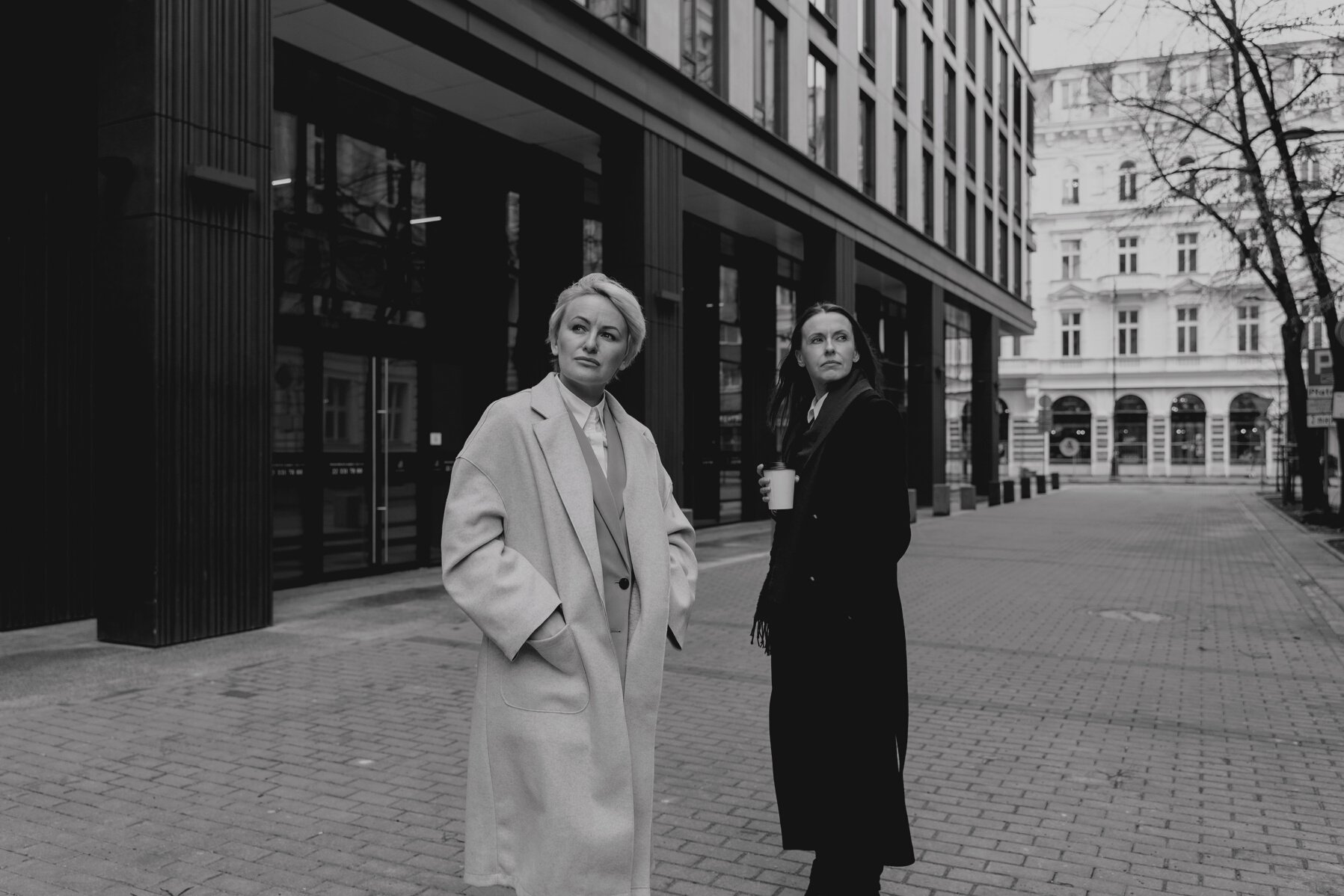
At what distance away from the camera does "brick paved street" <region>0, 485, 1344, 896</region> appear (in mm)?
3912

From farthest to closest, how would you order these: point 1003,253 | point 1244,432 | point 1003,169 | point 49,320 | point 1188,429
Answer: point 1188,429 → point 1244,432 → point 1003,169 → point 1003,253 → point 49,320

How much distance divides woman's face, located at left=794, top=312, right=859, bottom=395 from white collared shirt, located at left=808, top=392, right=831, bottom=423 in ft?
Answer: 0.10

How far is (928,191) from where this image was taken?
2686 cm

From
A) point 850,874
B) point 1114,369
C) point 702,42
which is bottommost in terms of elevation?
point 850,874

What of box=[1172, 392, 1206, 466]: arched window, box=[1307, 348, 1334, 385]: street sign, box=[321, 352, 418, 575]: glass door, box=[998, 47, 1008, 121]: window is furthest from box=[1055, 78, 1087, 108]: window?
box=[321, 352, 418, 575]: glass door

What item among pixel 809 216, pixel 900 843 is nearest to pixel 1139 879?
pixel 900 843

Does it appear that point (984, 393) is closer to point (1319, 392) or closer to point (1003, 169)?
point (1003, 169)

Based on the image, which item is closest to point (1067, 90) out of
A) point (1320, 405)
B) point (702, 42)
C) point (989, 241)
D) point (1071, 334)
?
point (1071, 334)

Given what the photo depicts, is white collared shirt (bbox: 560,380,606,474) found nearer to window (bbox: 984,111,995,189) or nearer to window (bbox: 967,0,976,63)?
window (bbox: 967,0,976,63)

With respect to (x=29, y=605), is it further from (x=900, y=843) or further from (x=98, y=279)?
(x=900, y=843)

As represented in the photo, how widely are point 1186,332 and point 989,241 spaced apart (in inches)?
1178

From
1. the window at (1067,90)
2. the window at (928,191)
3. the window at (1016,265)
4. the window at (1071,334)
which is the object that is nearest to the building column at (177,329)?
the window at (928,191)

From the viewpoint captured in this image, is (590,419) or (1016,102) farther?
(1016,102)

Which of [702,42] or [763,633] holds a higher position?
[702,42]
